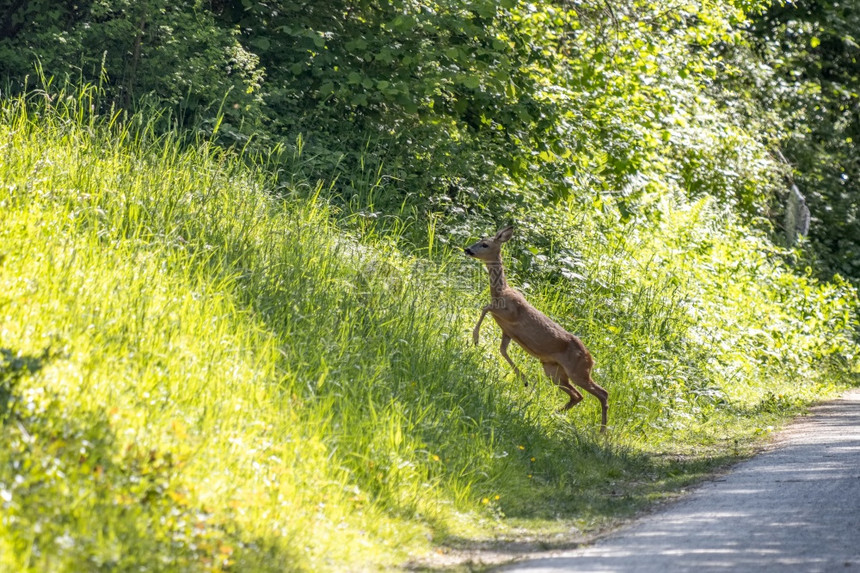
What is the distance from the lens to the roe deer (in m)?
10.8

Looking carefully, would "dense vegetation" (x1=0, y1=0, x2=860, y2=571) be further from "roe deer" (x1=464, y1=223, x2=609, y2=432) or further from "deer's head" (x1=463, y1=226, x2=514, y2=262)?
"deer's head" (x1=463, y1=226, x2=514, y2=262)

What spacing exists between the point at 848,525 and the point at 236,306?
457 cm

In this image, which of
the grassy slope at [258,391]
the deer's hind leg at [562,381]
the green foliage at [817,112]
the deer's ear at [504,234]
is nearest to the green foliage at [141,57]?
the grassy slope at [258,391]

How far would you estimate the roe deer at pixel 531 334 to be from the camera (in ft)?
35.4

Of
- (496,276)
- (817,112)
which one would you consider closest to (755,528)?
(496,276)

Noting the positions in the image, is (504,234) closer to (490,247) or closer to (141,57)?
(490,247)

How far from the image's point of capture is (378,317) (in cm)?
1009

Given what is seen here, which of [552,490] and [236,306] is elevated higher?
[236,306]

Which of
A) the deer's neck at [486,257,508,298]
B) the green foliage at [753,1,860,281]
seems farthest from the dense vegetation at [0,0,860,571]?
the green foliage at [753,1,860,281]

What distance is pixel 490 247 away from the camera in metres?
10.8

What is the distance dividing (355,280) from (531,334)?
70.4 inches

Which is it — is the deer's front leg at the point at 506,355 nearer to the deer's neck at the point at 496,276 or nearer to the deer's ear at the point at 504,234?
the deer's neck at the point at 496,276

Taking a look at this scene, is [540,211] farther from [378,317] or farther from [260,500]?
[260,500]

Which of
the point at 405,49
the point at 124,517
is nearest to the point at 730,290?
the point at 405,49
